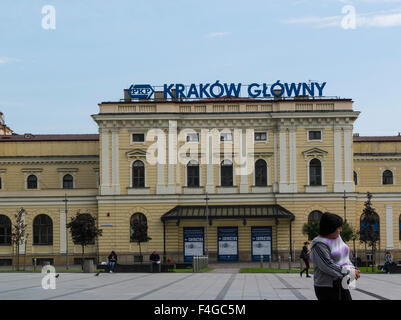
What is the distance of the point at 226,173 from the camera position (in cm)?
6975

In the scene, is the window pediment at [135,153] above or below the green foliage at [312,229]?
above

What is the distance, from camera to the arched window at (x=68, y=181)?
7825 centimetres

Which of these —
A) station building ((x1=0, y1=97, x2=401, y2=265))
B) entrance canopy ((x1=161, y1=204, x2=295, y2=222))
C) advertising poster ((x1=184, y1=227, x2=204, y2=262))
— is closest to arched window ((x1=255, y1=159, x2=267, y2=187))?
station building ((x1=0, y1=97, x2=401, y2=265))

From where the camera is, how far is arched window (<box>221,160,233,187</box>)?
6950cm

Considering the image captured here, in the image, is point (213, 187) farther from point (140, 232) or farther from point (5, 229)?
point (5, 229)

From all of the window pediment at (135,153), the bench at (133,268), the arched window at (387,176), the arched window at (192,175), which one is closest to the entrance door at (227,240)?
the arched window at (192,175)

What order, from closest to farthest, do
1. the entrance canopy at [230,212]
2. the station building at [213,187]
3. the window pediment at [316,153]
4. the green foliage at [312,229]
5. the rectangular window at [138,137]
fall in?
1. the green foliage at [312,229]
2. the entrance canopy at [230,212]
3. the station building at [213,187]
4. the window pediment at [316,153]
5. the rectangular window at [138,137]

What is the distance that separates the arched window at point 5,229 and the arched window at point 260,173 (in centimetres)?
2357

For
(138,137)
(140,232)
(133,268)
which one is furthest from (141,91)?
(133,268)

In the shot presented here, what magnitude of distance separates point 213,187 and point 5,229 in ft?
65.2

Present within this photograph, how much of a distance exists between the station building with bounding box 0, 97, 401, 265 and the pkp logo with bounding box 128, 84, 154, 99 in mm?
1769

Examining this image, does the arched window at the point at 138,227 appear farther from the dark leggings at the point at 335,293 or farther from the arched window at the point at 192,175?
the dark leggings at the point at 335,293

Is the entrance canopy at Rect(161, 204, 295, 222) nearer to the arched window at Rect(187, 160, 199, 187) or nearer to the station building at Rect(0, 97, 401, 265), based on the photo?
the station building at Rect(0, 97, 401, 265)
